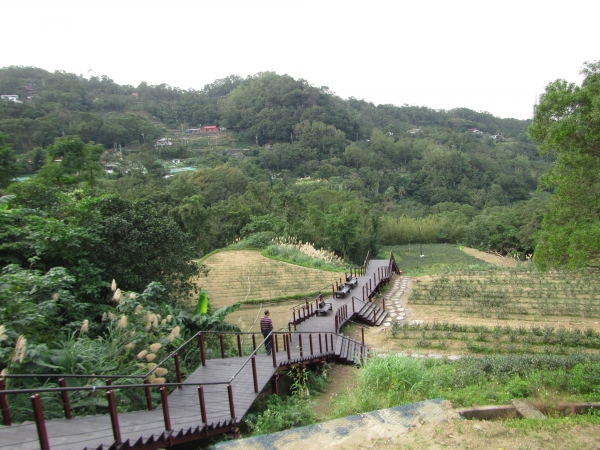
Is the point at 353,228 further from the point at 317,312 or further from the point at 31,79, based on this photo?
the point at 31,79

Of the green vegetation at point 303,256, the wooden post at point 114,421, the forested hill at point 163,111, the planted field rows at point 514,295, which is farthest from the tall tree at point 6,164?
the forested hill at point 163,111

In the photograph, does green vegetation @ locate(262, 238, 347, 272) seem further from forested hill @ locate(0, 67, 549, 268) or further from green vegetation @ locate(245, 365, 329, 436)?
green vegetation @ locate(245, 365, 329, 436)

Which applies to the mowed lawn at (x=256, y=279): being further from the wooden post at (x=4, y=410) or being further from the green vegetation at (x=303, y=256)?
the wooden post at (x=4, y=410)

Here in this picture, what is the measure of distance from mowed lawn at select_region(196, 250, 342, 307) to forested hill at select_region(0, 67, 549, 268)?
13.2ft

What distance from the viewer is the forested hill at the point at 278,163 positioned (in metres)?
25.4

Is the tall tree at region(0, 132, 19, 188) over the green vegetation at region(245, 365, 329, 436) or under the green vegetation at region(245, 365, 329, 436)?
over

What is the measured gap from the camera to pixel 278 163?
68.9m

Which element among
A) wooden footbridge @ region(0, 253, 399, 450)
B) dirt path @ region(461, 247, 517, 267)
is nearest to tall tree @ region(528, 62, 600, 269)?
wooden footbridge @ region(0, 253, 399, 450)

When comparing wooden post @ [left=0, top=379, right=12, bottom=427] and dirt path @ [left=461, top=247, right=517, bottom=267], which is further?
dirt path @ [left=461, top=247, right=517, bottom=267]

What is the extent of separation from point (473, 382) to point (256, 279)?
36.8 ft

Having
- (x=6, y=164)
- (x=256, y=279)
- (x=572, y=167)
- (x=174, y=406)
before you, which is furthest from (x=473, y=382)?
(x=6, y=164)

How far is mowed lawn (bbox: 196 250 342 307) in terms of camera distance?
15039 mm

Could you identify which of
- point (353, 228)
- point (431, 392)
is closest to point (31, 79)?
point (353, 228)

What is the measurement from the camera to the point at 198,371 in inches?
261
